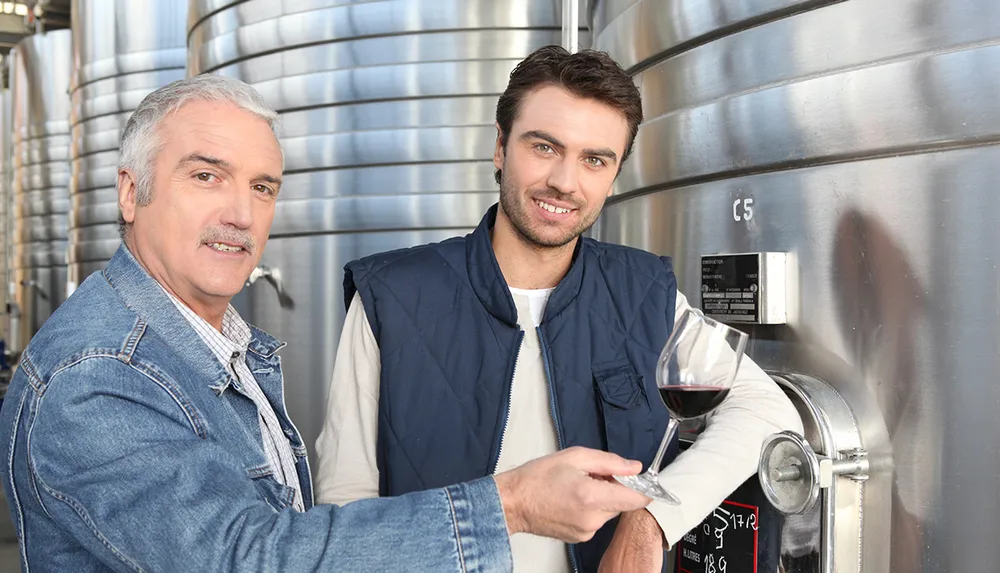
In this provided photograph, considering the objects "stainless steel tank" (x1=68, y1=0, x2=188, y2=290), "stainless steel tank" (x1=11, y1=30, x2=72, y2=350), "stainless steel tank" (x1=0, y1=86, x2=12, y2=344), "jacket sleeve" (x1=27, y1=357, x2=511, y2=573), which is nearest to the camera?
"jacket sleeve" (x1=27, y1=357, x2=511, y2=573)

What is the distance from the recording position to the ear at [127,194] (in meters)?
1.32

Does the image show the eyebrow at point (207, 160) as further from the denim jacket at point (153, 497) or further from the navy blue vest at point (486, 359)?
the navy blue vest at point (486, 359)

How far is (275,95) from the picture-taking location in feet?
12.7

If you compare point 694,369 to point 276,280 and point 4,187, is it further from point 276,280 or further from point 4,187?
point 4,187

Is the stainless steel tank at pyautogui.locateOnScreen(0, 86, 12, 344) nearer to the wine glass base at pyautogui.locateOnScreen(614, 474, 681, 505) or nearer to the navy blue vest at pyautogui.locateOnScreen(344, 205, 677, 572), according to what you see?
the navy blue vest at pyautogui.locateOnScreen(344, 205, 677, 572)

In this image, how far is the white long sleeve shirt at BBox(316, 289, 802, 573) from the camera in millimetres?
1471

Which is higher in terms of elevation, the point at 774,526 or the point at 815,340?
the point at 815,340

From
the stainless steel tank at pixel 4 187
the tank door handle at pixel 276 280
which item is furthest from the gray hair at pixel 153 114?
the stainless steel tank at pixel 4 187

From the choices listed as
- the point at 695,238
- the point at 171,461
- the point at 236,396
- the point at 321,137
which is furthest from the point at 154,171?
the point at 321,137

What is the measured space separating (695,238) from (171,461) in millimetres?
1176

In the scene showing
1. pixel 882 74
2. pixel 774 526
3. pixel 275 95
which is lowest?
pixel 774 526

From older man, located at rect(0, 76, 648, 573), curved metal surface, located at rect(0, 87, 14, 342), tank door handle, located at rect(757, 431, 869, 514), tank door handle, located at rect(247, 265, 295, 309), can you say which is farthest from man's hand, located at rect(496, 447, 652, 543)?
curved metal surface, located at rect(0, 87, 14, 342)

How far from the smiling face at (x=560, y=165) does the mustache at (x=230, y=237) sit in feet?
1.80

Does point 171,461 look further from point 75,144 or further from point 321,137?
point 75,144
